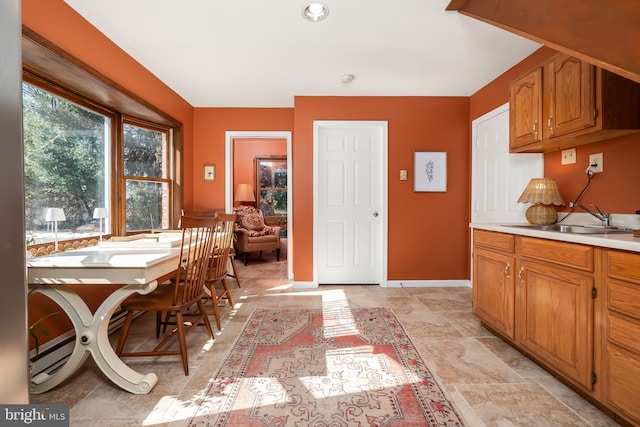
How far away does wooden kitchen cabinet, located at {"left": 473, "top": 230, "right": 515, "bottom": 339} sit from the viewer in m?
2.05

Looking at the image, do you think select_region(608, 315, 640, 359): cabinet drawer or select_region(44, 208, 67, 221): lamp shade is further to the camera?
select_region(44, 208, 67, 221): lamp shade

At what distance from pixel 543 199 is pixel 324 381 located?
7.03 feet

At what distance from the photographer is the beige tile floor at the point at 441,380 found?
1.45 metres

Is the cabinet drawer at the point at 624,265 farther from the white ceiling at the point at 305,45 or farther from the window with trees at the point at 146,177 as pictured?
the window with trees at the point at 146,177

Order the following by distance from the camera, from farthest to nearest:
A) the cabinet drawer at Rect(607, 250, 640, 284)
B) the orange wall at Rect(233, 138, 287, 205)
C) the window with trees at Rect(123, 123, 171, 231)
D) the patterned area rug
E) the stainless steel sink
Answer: the orange wall at Rect(233, 138, 287, 205) < the window with trees at Rect(123, 123, 171, 231) < the stainless steel sink < the patterned area rug < the cabinet drawer at Rect(607, 250, 640, 284)

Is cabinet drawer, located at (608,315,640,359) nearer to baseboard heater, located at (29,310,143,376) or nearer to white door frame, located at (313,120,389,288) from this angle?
white door frame, located at (313,120,389,288)

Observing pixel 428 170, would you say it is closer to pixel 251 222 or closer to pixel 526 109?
pixel 526 109

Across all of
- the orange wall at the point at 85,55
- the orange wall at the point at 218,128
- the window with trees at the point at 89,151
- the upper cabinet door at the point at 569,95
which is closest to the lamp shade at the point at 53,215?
the window with trees at the point at 89,151

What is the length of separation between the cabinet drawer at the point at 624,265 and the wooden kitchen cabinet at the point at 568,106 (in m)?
0.86

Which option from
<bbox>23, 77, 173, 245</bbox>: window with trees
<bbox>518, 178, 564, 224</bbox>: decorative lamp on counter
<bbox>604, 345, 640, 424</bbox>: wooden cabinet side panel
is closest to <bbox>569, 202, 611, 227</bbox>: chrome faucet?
<bbox>518, 178, 564, 224</bbox>: decorative lamp on counter

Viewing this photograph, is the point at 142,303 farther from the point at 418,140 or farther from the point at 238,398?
the point at 418,140

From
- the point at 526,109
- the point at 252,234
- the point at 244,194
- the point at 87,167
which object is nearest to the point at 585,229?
the point at 526,109

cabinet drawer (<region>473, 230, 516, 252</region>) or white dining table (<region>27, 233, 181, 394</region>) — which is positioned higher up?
cabinet drawer (<region>473, 230, 516, 252</region>)

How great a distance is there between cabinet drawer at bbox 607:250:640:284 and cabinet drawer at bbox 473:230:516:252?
660 mm
